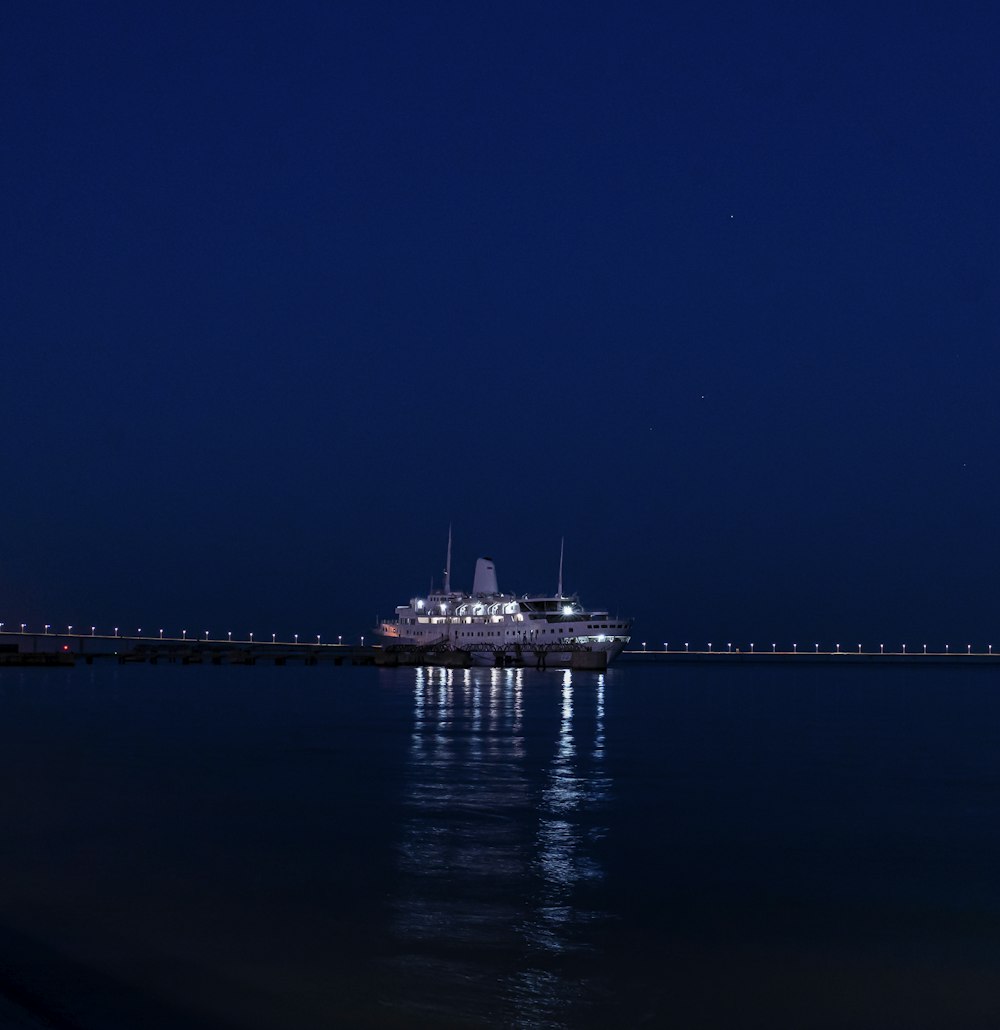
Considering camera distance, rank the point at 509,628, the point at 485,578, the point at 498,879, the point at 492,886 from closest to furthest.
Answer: the point at 492,886 < the point at 498,879 < the point at 509,628 < the point at 485,578

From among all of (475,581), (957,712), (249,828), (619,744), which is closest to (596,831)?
(249,828)

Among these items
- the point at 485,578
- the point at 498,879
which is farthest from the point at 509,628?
the point at 498,879

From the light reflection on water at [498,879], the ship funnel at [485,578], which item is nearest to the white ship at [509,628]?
the ship funnel at [485,578]

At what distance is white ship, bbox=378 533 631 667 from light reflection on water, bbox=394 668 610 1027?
261ft

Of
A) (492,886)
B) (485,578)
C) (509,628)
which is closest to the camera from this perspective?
(492,886)

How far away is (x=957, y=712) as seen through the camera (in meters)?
55.7

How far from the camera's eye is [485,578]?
134 meters

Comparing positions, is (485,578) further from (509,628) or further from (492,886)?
(492,886)

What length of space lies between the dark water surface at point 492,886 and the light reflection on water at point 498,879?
0.17 feet

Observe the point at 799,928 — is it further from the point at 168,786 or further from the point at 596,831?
the point at 168,786

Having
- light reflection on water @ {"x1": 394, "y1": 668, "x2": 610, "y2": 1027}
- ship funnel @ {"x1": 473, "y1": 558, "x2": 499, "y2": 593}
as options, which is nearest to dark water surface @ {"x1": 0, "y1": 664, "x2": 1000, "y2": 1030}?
light reflection on water @ {"x1": 394, "y1": 668, "x2": 610, "y2": 1027}

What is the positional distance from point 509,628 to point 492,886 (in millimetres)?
106481

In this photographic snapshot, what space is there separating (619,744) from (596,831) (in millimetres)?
15639

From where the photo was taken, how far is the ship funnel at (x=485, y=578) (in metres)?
132
